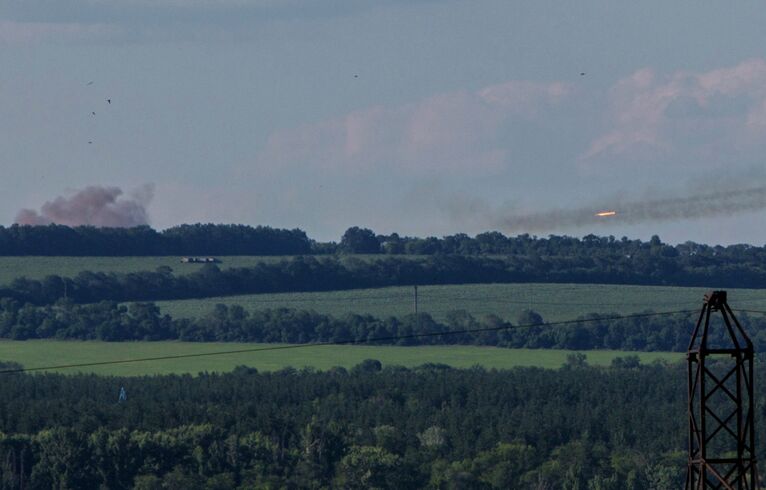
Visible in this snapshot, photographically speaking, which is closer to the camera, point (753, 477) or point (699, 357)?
point (699, 357)

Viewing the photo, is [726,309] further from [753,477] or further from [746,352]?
[753,477]

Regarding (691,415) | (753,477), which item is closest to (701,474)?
(691,415)

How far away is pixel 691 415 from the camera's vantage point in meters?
83.2

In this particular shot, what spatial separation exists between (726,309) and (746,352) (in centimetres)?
196

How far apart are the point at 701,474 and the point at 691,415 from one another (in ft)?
8.26

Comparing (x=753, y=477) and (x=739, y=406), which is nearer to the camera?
(x=739, y=406)

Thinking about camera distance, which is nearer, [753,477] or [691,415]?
[691,415]

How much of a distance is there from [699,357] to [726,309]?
243 cm

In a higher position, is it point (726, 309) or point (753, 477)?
point (726, 309)

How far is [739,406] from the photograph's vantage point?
83000mm

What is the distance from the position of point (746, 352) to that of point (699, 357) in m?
1.87

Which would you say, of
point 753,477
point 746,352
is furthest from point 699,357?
point 753,477

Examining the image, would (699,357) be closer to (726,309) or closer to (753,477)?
(726,309)

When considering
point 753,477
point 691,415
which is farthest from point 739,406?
point 753,477
